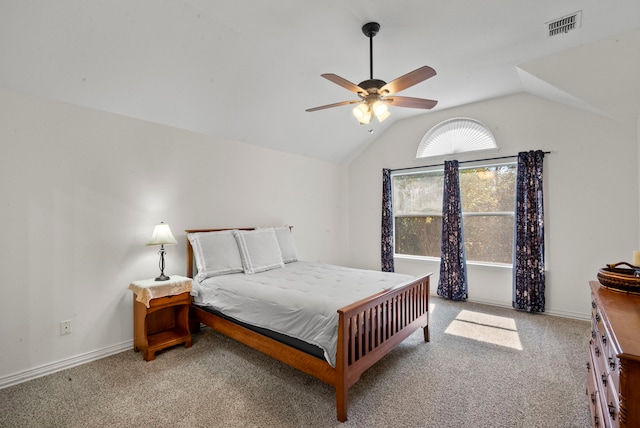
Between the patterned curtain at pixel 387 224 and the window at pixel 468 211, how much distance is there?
209 mm

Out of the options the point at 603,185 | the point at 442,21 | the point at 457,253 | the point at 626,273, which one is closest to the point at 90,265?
the point at 442,21

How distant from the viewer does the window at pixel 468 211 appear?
4.23 meters

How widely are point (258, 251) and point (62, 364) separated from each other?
6.32 feet

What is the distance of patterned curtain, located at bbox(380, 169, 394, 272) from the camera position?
510 cm

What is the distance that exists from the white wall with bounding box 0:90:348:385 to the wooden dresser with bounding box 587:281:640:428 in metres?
3.44

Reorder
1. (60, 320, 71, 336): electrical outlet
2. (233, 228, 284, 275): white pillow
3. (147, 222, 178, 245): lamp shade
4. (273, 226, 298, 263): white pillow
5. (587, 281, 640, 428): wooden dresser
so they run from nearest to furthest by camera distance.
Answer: (587, 281, 640, 428): wooden dresser
(60, 320, 71, 336): electrical outlet
(147, 222, 178, 245): lamp shade
(233, 228, 284, 275): white pillow
(273, 226, 298, 263): white pillow

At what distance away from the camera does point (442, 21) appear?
248 centimetres

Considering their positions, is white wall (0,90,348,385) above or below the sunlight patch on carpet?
above

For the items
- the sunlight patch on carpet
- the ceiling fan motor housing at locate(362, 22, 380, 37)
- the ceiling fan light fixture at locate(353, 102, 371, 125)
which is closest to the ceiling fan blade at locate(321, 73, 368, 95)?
the ceiling fan light fixture at locate(353, 102, 371, 125)

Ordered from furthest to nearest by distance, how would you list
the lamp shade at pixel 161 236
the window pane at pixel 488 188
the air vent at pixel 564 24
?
the window pane at pixel 488 188
the lamp shade at pixel 161 236
the air vent at pixel 564 24

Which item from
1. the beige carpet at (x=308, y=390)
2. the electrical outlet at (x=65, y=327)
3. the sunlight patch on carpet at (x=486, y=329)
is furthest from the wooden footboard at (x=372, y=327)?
the electrical outlet at (x=65, y=327)

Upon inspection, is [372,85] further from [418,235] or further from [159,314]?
[418,235]

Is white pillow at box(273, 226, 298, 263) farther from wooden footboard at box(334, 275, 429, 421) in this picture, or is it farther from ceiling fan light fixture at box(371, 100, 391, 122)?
ceiling fan light fixture at box(371, 100, 391, 122)

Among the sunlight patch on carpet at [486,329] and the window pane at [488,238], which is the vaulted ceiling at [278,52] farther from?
the sunlight patch on carpet at [486,329]
